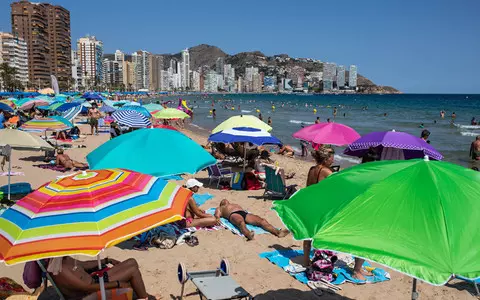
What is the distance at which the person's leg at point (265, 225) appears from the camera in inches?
265

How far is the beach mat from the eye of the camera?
5.20 m

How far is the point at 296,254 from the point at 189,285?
5.73ft

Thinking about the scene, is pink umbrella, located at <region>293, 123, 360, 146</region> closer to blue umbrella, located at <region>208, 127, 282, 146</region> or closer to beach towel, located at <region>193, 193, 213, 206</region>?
blue umbrella, located at <region>208, 127, 282, 146</region>

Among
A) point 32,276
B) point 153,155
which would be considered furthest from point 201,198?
point 32,276

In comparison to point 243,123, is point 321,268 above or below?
below

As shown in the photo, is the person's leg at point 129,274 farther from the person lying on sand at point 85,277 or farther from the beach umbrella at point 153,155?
the beach umbrella at point 153,155

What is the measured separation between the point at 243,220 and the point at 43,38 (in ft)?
440

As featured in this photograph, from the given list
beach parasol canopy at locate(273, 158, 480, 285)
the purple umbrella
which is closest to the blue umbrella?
the purple umbrella

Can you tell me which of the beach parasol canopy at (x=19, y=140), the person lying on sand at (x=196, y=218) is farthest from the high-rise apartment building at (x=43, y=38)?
the person lying on sand at (x=196, y=218)

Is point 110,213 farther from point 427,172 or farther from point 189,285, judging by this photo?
point 189,285

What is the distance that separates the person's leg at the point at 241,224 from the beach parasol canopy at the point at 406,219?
3707mm

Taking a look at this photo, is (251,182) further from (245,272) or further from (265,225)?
(245,272)

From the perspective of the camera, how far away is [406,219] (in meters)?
2.40

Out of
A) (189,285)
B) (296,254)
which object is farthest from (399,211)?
(296,254)
